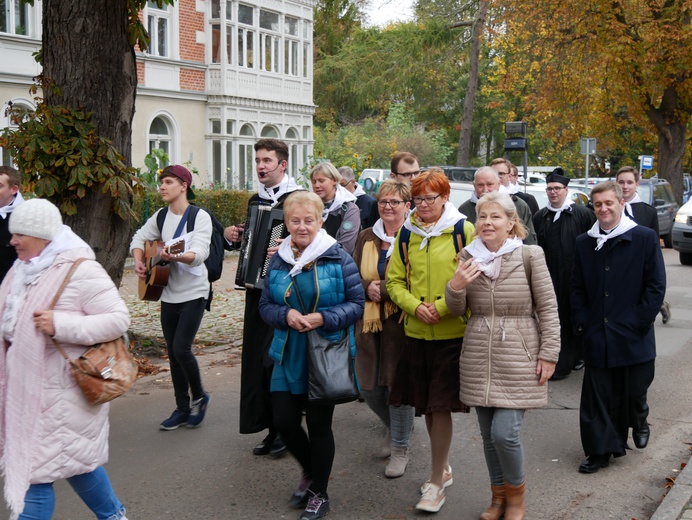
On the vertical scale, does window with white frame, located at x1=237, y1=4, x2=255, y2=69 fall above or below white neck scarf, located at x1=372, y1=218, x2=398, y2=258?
above

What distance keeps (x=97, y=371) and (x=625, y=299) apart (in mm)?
3613

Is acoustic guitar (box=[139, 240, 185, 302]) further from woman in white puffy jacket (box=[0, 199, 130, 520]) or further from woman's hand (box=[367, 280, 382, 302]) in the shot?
woman in white puffy jacket (box=[0, 199, 130, 520])

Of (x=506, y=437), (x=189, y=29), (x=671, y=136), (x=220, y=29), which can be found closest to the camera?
(x=506, y=437)

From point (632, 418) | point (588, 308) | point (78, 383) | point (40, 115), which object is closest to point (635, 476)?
point (632, 418)

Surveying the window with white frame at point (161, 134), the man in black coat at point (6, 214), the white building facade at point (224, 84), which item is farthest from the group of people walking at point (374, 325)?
the window with white frame at point (161, 134)

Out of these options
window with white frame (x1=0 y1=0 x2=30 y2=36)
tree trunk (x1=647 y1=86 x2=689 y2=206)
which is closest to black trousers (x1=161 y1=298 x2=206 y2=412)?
window with white frame (x1=0 y1=0 x2=30 y2=36)

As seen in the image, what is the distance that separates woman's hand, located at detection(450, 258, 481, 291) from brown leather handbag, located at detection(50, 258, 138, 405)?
5.93 ft

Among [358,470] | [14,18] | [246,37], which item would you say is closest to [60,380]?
[358,470]

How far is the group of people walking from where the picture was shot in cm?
405

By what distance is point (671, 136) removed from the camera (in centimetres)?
2975

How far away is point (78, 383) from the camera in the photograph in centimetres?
404

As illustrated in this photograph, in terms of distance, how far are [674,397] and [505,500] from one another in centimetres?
384

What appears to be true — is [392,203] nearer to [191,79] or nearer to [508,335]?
[508,335]

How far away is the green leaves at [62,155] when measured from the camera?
8258mm
